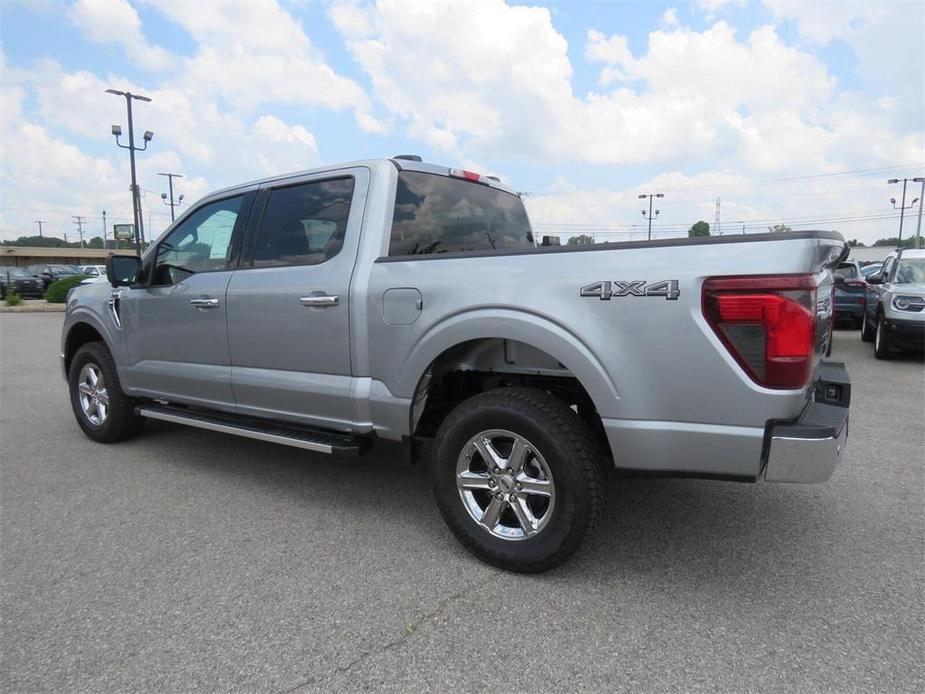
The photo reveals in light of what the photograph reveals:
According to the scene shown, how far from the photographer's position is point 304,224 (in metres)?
3.63

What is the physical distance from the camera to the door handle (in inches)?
128

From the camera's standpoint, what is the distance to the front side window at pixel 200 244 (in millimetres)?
4023

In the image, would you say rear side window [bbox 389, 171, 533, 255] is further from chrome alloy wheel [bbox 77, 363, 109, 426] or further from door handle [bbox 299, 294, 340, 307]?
chrome alloy wheel [bbox 77, 363, 109, 426]

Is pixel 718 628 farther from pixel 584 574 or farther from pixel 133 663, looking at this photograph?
pixel 133 663

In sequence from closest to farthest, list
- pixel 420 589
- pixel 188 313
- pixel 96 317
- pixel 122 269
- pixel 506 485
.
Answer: pixel 420 589
pixel 506 485
pixel 188 313
pixel 122 269
pixel 96 317

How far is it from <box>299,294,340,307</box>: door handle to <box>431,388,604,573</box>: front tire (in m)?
0.91

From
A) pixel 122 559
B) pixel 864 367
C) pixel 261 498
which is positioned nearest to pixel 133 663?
pixel 122 559

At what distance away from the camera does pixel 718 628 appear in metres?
2.39

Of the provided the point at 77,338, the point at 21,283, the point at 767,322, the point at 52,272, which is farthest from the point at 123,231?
the point at 767,322

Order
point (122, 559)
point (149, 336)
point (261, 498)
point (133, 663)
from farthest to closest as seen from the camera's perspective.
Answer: point (149, 336)
point (261, 498)
point (122, 559)
point (133, 663)

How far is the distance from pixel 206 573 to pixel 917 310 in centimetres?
973

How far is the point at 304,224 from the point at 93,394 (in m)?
2.83

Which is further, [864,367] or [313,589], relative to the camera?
[864,367]

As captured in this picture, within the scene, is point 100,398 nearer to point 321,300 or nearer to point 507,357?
point 321,300
